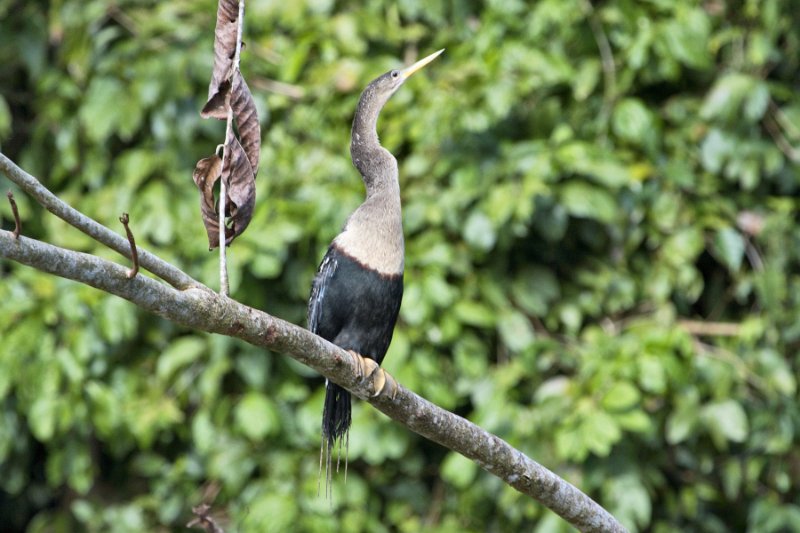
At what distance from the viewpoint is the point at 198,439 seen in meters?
3.74

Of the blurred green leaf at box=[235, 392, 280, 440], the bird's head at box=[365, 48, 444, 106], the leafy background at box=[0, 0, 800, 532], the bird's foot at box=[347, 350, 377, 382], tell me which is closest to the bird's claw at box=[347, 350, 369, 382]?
the bird's foot at box=[347, 350, 377, 382]

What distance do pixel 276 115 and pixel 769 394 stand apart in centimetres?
197

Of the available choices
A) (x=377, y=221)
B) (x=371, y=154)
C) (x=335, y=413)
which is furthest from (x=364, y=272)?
(x=335, y=413)

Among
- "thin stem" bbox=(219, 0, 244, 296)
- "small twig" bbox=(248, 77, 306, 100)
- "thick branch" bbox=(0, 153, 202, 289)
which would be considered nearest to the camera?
"thick branch" bbox=(0, 153, 202, 289)

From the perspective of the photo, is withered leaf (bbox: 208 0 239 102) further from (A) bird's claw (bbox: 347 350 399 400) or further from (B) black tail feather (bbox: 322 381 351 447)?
(B) black tail feather (bbox: 322 381 351 447)

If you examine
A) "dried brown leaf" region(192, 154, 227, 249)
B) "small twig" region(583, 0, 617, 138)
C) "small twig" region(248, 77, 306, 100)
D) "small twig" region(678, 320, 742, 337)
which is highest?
"dried brown leaf" region(192, 154, 227, 249)

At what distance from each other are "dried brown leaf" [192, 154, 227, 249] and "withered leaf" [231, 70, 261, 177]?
0.05m

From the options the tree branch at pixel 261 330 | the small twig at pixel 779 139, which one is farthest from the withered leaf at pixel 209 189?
the small twig at pixel 779 139

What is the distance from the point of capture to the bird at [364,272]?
8.39ft

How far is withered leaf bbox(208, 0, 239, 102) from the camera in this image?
1.82 m

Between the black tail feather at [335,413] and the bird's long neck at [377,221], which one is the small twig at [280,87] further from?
the black tail feather at [335,413]

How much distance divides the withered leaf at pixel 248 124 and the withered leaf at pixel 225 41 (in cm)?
3

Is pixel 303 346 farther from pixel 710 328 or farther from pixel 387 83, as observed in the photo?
pixel 710 328

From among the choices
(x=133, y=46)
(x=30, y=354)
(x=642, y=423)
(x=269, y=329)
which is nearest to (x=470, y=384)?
(x=642, y=423)
